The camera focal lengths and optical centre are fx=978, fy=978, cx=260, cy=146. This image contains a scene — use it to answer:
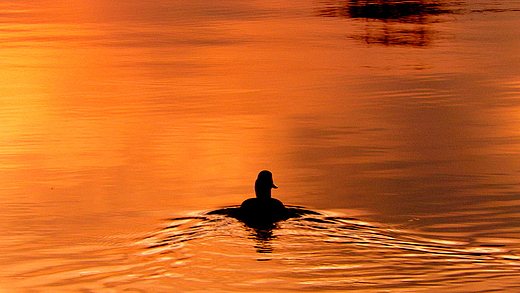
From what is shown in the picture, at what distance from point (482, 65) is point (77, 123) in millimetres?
9560

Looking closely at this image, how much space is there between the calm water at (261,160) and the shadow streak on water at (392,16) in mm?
259

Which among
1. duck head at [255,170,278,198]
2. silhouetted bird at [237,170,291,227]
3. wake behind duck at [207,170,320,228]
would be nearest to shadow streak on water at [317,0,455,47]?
duck head at [255,170,278,198]

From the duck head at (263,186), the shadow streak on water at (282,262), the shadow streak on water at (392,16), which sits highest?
the shadow streak on water at (392,16)

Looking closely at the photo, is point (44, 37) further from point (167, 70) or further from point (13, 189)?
point (13, 189)

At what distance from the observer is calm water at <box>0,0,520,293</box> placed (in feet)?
28.4

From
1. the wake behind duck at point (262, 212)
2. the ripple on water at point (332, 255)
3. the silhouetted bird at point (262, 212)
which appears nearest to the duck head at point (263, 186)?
the wake behind duck at point (262, 212)

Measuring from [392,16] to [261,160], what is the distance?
21.4 metres

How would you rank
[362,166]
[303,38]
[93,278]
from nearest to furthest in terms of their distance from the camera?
[93,278] → [362,166] → [303,38]

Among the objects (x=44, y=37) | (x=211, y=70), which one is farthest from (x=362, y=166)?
(x=44, y=37)

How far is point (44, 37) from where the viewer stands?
28.5 meters

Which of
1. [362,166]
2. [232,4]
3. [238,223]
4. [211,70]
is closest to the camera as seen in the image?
[238,223]

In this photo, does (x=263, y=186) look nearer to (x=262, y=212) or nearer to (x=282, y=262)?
(x=262, y=212)

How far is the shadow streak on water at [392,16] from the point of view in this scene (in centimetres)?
2678

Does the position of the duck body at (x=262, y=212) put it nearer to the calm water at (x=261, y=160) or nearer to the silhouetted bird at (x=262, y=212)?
the silhouetted bird at (x=262, y=212)
